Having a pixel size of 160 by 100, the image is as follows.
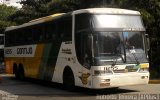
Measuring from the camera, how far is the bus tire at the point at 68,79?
1703 centimetres

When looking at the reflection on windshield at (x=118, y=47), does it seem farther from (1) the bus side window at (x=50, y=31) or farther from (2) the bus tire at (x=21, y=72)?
(2) the bus tire at (x=21, y=72)

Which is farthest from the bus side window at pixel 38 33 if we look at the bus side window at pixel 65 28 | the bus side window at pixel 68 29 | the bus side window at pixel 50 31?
the bus side window at pixel 68 29

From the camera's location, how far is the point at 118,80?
1524 centimetres

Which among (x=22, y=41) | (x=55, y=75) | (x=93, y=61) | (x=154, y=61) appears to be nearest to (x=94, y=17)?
(x=93, y=61)

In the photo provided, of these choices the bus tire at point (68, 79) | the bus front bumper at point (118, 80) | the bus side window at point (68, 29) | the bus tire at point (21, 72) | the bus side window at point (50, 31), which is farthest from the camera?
the bus tire at point (21, 72)

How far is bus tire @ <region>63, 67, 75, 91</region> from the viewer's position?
1703 centimetres

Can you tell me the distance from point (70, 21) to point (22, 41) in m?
7.17

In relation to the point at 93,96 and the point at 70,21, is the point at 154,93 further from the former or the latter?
the point at 70,21

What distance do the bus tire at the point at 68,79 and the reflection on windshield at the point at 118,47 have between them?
224 cm

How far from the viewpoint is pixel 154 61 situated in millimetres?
25438

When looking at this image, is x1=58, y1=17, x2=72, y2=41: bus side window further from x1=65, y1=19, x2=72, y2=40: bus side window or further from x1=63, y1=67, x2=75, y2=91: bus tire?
x1=63, y1=67, x2=75, y2=91: bus tire

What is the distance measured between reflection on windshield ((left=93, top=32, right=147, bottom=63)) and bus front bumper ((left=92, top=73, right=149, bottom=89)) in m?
0.54

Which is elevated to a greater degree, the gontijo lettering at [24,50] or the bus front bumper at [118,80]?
the gontijo lettering at [24,50]

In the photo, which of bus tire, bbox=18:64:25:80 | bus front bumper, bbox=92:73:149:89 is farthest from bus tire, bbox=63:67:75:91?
bus tire, bbox=18:64:25:80
